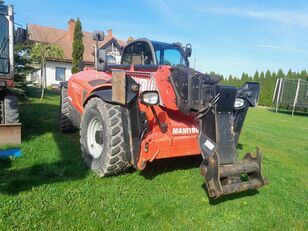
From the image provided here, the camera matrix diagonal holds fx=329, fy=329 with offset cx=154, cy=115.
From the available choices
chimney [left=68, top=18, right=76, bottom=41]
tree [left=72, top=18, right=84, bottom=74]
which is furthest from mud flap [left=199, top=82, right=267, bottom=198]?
chimney [left=68, top=18, right=76, bottom=41]

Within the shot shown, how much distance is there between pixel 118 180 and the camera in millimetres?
4656

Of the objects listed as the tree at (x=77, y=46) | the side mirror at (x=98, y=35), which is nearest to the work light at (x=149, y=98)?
the side mirror at (x=98, y=35)

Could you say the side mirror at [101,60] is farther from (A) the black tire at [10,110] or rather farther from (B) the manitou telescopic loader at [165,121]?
(A) the black tire at [10,110]

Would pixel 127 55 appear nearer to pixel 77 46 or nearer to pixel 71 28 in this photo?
pixel 77 46

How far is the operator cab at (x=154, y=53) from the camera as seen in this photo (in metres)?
5.73

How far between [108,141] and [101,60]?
1.95 meters

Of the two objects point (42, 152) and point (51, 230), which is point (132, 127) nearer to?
point (51, 230)

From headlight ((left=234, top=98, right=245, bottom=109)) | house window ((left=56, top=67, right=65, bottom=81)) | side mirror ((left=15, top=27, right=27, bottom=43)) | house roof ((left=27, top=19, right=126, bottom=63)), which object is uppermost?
house roof ((left=27, top=19, right=126, bottom=63))

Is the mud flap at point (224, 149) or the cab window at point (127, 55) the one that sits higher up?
the cab window at point (127, 55)

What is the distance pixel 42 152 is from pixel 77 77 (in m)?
1.68

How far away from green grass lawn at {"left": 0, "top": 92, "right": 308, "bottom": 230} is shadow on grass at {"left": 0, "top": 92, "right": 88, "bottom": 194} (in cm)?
1

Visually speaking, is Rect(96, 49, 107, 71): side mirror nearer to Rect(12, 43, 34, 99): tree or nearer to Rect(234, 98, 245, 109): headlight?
Rect(234, 98, 245, 109): headlight

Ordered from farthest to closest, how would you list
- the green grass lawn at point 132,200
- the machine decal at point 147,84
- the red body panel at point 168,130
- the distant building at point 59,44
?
1. the distant building at point 59,44
2. the machine decal at point 147,84
3. the red body panel at point 168,130
4. the green grass lawn at point 132,200

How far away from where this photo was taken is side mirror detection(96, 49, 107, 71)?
224 inches
